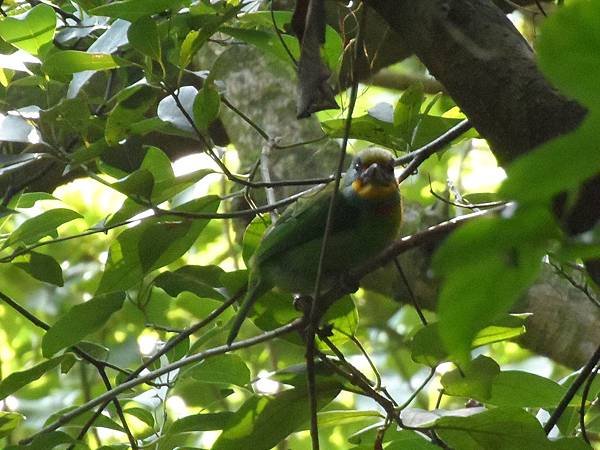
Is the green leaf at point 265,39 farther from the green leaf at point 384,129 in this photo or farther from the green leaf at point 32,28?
the green leaf at point 32,28

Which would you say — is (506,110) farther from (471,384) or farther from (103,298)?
(103,298)

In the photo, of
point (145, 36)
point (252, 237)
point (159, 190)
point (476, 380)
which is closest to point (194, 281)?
point (252, 237)

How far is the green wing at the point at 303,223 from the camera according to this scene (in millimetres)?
Answer: 2043

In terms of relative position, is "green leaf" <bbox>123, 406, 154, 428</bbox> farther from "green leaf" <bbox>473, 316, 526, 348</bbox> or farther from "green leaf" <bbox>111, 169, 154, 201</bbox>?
"green leaf" <bbox>473, 316, 526, 348</bbox>

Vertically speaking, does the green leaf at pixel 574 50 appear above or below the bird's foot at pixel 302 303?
below

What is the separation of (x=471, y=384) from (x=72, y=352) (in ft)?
2.81

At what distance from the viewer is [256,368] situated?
4188mm

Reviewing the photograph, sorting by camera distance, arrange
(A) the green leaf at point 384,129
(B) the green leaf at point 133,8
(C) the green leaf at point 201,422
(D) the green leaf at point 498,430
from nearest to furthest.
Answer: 1. (D) the green leaf at point 498,430
2. (B) the green leaf at point 133,8
3. (C) the green leaf at point 201,422
4. (A) the green leaf at point 384,129

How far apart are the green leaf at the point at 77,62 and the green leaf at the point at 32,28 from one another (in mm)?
110

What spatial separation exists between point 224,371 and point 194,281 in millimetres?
263

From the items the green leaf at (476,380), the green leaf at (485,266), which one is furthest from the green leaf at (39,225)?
the green leaf at (485,266)

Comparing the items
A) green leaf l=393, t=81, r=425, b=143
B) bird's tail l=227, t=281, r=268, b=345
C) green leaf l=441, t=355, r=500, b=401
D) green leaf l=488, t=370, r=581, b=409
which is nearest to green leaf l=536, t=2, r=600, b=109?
green leaf l=441, t=355, r=500, b=401

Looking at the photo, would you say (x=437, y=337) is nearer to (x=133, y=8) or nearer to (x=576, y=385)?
(x=576, y=385)

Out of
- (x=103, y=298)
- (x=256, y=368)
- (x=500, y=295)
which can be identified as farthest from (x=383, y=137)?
(x=256, y=368)
